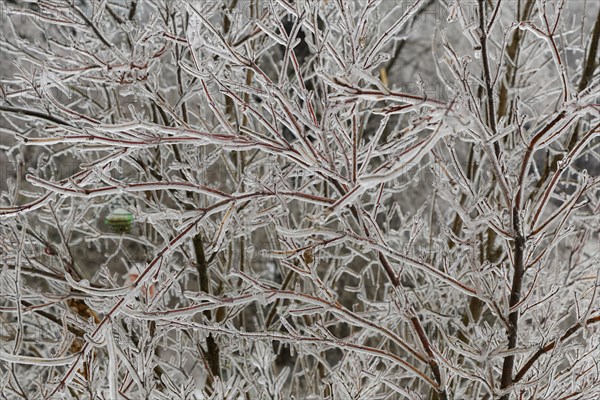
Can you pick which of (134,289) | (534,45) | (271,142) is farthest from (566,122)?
(534,45)

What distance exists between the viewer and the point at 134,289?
57.7 inches

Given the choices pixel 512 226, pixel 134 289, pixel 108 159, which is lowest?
pixel 134 289

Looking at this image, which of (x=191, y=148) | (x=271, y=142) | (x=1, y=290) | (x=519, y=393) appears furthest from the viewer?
(x=191, y=148)

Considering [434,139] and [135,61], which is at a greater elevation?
[434,139]

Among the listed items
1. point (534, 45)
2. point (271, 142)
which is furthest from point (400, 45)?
point (271, 142)

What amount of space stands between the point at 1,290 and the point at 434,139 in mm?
1919

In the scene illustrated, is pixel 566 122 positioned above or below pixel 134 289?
above

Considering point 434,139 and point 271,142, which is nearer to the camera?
point 434,139

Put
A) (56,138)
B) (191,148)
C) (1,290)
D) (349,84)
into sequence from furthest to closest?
(191,148) < (1,290) < (56,138) < (349,84)

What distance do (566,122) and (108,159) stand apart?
1104 millimetres

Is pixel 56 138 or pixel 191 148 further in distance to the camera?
pixel 191 148

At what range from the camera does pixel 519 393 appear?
5.89 feet

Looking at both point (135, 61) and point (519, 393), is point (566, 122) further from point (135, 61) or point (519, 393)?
point (135, 61)

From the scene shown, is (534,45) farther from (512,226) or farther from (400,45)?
(400,45)
